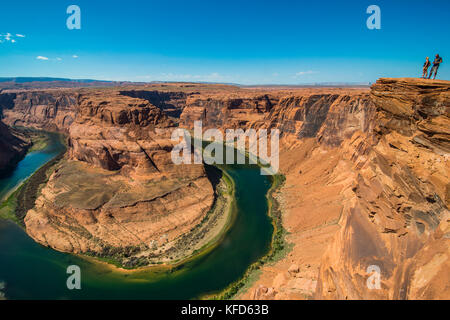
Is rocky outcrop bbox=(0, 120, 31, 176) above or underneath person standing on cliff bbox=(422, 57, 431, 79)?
underneath

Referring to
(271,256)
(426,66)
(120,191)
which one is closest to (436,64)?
(426,66)

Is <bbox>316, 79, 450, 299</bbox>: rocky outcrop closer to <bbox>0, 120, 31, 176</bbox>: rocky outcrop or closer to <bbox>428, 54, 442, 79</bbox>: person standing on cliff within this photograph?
<bbox>428, 54, 442, 79</bbox>: person standing on cliff

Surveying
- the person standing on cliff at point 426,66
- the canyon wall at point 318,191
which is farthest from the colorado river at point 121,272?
the person standing on cliff at point 426,66

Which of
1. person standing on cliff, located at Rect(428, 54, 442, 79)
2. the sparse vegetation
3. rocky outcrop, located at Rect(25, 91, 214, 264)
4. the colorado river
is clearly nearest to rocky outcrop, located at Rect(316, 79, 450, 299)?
person standing on cliff, located at Rect(428, 54, 442, 79)

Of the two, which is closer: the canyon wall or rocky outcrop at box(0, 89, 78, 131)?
the canyon wall

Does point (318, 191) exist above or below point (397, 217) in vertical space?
below

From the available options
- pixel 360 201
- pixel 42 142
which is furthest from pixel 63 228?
pixel 42 142

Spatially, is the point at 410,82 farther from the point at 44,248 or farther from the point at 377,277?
the point at 44,248

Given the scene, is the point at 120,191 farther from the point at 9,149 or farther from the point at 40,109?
the point at 40,109

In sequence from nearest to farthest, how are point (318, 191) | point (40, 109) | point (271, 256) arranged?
point (271, 256) → point (318, 191) → point (40, 109)
